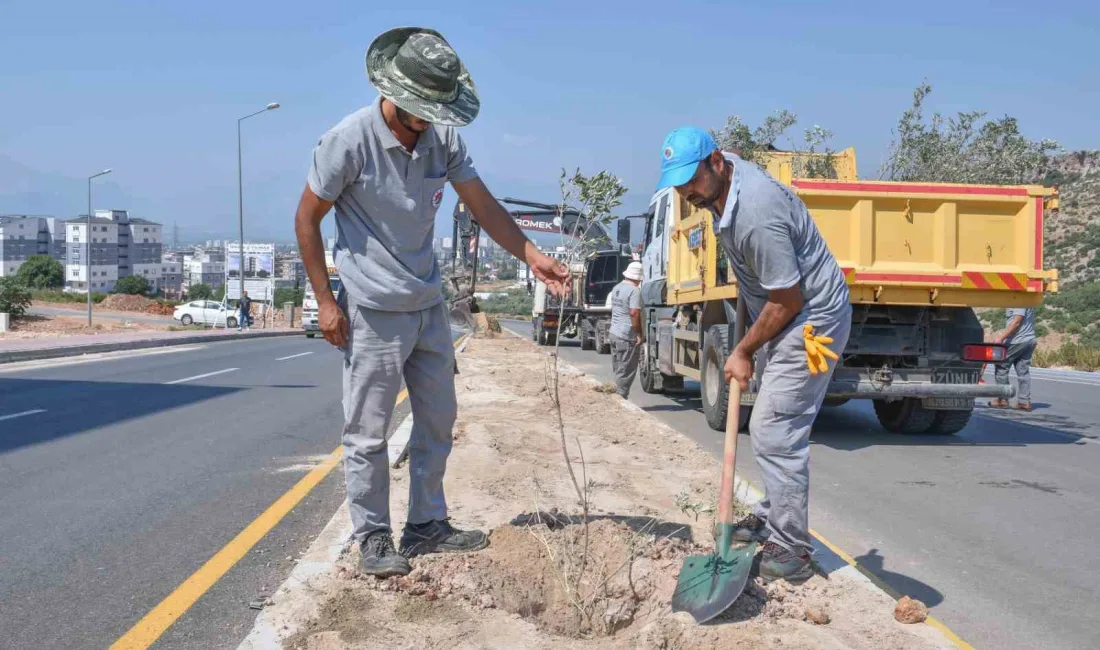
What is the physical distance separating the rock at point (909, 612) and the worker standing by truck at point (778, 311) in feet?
1.42

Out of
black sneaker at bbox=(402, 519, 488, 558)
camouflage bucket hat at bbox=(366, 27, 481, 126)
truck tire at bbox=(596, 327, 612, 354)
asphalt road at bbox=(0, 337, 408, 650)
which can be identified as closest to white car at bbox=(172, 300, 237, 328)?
truck tire at bbox=(596, 327, 612, 354)

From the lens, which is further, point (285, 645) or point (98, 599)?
point (98, 599)

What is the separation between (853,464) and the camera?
27.5 feet

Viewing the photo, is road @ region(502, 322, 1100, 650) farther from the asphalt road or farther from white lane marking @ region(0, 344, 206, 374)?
white lane marking @ region(0, 344, 206, 374)

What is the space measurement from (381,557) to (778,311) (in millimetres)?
1944

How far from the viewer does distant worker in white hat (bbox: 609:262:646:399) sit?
12.0 metres

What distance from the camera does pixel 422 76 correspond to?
394 centimetres

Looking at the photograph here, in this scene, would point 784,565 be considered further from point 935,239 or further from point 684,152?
point 935,239

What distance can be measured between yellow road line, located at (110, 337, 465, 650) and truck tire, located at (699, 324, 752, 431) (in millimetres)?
4577

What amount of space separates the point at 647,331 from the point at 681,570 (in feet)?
33.9

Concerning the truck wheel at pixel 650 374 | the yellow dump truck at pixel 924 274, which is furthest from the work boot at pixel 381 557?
the truck wheel at pixel 650 374

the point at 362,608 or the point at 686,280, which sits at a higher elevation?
the point at 686,280

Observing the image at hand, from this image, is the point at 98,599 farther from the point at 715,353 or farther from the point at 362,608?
the point at 715,353

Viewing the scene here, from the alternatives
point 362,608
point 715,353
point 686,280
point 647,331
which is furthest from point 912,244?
point 362,608
